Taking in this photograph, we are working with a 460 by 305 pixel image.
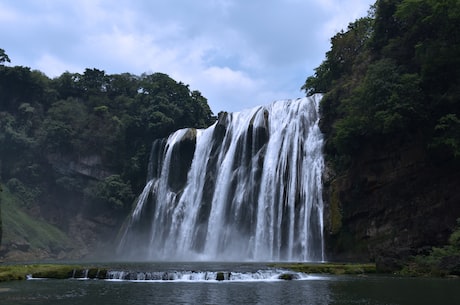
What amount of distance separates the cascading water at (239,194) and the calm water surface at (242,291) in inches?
540

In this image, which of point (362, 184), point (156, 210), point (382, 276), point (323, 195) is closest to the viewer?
point (382, 276)

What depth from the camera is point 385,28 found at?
35500 millimetres

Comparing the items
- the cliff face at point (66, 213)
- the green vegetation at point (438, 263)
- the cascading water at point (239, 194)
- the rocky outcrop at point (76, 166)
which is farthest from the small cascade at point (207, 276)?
the rocky outcrop at point (76, 166)

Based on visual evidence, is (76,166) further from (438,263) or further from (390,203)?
(438,263)

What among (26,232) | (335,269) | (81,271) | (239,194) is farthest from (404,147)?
(26,232)

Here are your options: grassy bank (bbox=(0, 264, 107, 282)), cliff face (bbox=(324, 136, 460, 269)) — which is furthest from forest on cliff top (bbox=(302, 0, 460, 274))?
grassy bank (bbox=(0, 264, 107, 282))

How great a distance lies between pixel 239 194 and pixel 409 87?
52.3 ft

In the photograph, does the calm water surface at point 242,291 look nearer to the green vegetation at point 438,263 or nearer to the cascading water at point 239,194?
the green vegetation at point 438,263

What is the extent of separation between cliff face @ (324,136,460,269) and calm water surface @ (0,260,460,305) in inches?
349

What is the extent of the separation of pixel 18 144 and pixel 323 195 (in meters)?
40.2

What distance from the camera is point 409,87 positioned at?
29.1 metres

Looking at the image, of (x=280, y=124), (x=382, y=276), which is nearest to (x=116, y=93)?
(x=280, y=124)

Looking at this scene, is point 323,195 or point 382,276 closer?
point 382,276

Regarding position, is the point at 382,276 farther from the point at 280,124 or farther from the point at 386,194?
the point at 280,124
